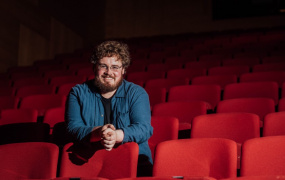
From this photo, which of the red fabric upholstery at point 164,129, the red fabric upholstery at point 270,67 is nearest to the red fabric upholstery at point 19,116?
the red fabric upholstery at point 164,129

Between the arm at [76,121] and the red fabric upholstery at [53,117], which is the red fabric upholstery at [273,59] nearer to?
the red fabric upholstery at [53,117]

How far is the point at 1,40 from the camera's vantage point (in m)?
2.30

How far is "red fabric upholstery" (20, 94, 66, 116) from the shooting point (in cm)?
136

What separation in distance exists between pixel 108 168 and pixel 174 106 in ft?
1.52

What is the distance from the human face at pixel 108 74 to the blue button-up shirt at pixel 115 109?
0.03 meters

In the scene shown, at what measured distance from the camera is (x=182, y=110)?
1.12 metres

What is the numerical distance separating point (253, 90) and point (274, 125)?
38cm

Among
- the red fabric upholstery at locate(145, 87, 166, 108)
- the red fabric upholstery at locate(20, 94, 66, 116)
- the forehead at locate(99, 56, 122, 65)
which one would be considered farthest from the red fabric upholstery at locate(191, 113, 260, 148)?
the red fabric upholstery at locate(20, 94, 66, 116)

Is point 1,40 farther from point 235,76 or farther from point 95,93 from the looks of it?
point 95,93

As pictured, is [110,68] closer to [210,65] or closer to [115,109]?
[115,109]

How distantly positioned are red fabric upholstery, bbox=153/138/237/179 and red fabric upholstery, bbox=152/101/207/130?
375mm

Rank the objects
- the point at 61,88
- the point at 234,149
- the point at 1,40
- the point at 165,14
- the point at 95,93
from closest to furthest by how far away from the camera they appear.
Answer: the point at 234,149 < the point at 95,93 < the point at 61,88 < the point at 1,40 < the point at 165,14

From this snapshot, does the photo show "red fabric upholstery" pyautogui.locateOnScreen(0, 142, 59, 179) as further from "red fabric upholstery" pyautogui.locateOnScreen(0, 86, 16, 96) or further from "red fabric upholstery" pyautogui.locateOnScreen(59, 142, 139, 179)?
"red fabric upholstery" pyautogui.locateOnScreen(0, 86, 16, 96)

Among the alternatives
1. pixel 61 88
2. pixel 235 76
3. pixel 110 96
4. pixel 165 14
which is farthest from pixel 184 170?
pixel 165 14
